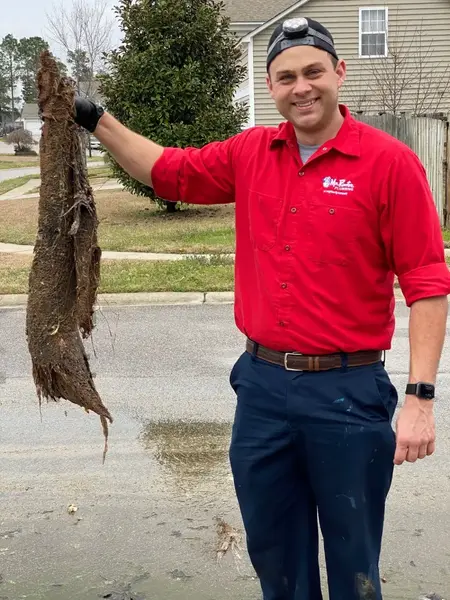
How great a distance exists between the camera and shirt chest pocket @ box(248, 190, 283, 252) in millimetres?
2457

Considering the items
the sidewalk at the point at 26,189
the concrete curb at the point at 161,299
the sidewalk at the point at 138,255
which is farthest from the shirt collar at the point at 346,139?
the sidewalk at the point at 26,189

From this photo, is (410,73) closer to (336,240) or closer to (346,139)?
(346,139)

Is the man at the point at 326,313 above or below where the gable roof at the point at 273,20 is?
below

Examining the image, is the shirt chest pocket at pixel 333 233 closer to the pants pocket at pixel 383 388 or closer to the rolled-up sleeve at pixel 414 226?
the rolled-up sleeve at pixel 414 226

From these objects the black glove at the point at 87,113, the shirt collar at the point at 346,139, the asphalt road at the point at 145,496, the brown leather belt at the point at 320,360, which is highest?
the black glove at the point at 87,113

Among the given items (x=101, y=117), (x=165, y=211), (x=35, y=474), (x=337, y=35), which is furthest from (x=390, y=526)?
(x=337, y=35)

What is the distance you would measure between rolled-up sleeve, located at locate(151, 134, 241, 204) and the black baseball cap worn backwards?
386 mm

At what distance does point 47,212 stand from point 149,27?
44.0 feet

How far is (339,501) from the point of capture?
2.46m

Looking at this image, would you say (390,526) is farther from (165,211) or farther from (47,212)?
(165,211)

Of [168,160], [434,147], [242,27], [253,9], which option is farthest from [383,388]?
[253,9]

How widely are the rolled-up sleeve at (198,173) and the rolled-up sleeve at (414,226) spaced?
63 cm

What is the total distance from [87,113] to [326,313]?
1.09 meters

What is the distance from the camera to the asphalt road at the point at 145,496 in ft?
11.0
